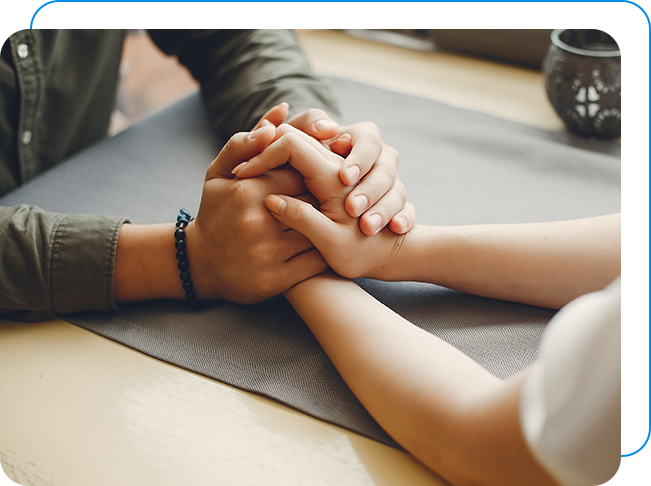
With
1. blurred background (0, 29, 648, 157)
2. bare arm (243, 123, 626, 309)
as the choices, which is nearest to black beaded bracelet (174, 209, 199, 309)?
bare arm (243, 123, 626, 309)

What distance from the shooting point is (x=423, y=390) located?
394 mm

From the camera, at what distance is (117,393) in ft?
1.55

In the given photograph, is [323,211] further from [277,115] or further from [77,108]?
[77,108]

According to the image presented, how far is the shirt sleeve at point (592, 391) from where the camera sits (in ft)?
0.84

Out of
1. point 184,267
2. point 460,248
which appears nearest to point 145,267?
point 184,267

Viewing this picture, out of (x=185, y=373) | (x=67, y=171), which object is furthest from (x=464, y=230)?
(x=67, y=171)

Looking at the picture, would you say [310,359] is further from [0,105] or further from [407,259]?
[0,105]

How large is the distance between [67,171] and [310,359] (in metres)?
0.59

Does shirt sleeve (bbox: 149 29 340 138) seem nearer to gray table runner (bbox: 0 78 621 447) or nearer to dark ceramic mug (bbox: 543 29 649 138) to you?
gray table runner (bbox: 0 78 621 447)

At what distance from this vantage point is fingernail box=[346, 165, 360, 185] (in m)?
0.54

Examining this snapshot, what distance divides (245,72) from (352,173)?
0.43 m

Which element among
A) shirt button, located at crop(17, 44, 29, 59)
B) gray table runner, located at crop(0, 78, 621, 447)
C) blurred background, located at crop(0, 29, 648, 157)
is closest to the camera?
gray table runner, located at crop(0, 78, 621, 447)

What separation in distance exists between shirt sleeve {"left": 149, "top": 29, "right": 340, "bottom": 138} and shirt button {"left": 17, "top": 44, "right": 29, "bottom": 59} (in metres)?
0.25

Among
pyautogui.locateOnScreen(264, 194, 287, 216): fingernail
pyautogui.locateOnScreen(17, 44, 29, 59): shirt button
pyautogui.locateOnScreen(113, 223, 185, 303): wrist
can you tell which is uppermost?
pyautogui.locateOnScreen(17, 44, 29, 59): shirt button
